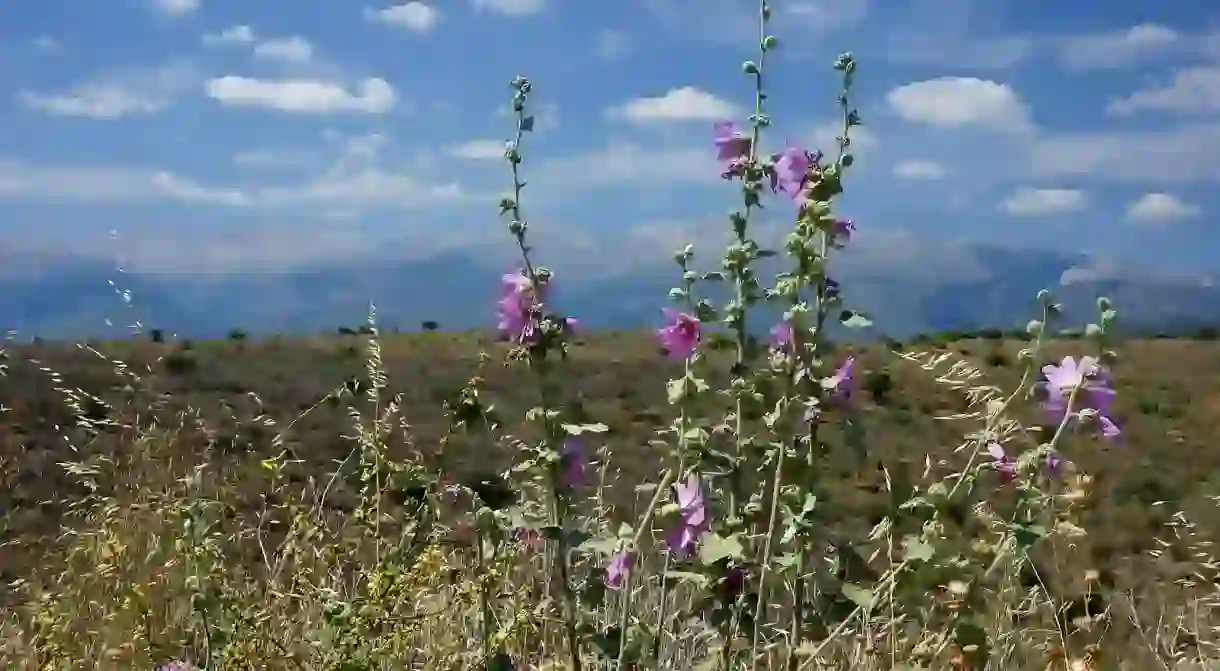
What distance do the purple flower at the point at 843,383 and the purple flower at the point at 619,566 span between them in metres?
0.51

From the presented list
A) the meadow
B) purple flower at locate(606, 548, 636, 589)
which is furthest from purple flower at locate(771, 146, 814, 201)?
purple flower at locate(606, 548, 636, 589)

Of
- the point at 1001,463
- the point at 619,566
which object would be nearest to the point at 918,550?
the point at 1001,463

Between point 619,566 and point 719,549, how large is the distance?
11.5 inches

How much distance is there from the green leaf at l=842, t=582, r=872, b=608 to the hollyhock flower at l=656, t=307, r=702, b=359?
547mm

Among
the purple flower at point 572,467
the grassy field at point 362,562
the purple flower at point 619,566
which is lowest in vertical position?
the grassy field at point 362,562

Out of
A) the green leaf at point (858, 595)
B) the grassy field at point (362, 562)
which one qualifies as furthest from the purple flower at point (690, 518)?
the green leaf at point (858, 595)

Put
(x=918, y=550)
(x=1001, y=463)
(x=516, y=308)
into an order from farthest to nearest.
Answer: (x=516, y=308) < (x=1001, y=463) < (x=918, y=550)

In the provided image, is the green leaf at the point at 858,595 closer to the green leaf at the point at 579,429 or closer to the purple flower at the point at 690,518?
the purple flower at the point at 690,518

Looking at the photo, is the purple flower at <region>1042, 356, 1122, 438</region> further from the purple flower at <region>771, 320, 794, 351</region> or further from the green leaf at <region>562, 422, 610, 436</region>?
the green leaf at <region>562, 422, 610, 436</region>

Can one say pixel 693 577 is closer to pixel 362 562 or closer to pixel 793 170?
pixel 793 170

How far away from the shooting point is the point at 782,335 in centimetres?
237

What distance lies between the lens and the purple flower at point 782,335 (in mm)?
2341

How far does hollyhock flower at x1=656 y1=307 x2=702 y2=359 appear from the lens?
2.39 m

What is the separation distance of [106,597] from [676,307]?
6.68 feet
